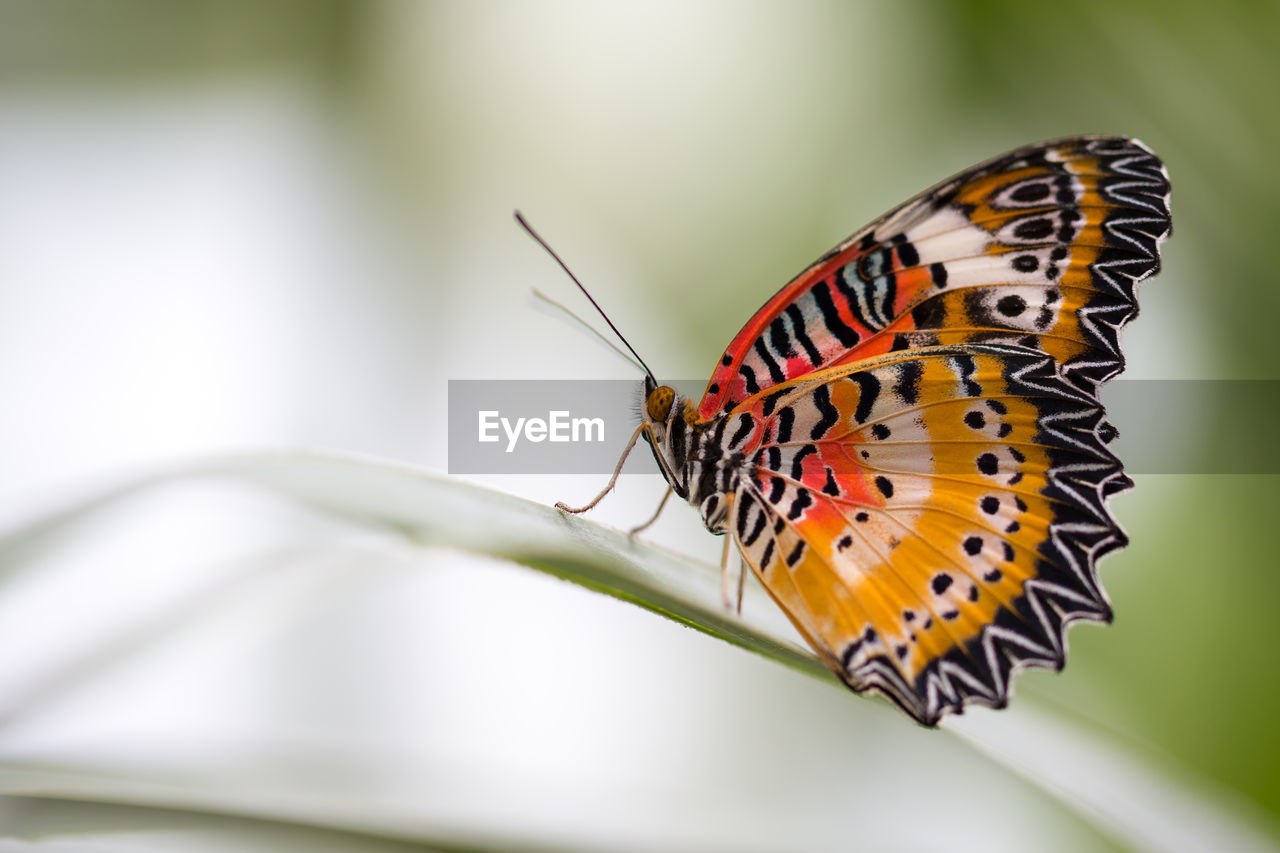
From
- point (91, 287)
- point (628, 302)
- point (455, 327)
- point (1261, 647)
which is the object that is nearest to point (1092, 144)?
point (1261, 647)

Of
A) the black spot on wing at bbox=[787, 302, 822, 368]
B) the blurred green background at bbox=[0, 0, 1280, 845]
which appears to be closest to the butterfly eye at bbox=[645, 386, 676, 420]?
the black spot on wing at bbox=[787, 302, 822, 368]

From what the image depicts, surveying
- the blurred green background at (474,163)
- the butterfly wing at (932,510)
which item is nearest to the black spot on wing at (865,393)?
the butterfly wing at (932,510)

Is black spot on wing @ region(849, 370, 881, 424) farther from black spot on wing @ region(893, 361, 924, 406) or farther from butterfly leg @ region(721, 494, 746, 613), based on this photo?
butterfly leg @ region(721, 494, 746, 613)

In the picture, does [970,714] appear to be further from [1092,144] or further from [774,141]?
[774,141]

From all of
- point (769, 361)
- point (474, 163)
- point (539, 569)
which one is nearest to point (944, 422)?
point (769, 361)

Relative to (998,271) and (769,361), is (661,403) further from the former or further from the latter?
(998,271)

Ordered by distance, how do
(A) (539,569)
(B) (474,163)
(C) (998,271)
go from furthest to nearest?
(B) (474,163), (C) (998,271), (A) (539,569)

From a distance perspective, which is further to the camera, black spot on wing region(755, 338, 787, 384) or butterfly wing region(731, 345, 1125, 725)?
black spot on wing region(755, 338, 787, 384)
